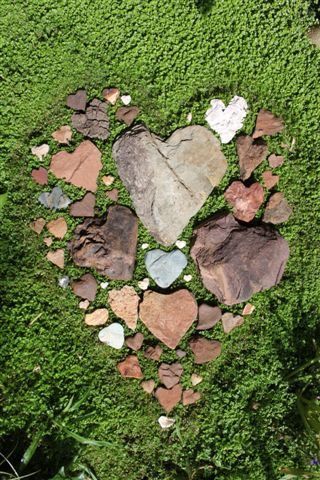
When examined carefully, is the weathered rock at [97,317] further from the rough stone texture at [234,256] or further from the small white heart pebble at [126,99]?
the small white heart pebble at [126,99]

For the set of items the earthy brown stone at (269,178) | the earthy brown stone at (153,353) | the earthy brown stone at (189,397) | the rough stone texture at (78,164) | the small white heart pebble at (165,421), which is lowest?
the small white heart pebble at (165,421)

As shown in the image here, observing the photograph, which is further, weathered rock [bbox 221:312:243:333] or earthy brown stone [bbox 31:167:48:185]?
weathered rock [bbox 221:312:243:333]

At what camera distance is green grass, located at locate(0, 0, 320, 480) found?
3.77 meters

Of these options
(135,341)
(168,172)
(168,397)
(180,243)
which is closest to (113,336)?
(135,341)

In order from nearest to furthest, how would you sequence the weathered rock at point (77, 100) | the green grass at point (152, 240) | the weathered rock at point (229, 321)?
the green grass at point (152, 240) → the weathered rock at point (77, 100) → the weathered rock at point (229, 321)

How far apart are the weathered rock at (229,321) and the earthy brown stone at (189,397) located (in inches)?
20.7

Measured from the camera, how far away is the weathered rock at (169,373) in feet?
12.8

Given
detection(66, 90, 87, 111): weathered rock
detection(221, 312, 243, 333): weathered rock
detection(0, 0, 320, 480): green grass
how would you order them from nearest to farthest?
1. detection(0, 0, 320, 480): green grass
2. detection(66, 90, 87, 111): weathered rock
3. detection(221, 312, 243, 333): weathered rock

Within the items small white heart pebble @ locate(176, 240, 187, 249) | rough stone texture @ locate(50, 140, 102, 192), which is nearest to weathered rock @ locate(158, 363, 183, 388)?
small white heart pebble @ locate(176, 240, 187, 249)

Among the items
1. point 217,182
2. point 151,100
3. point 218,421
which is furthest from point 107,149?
point 218,421

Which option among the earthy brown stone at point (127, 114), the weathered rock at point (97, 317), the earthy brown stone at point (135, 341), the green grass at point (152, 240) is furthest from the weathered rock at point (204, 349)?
the earthy brown stone at point (127, 114)

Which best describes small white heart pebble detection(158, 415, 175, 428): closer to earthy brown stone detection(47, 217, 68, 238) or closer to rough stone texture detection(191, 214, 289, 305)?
rough stone texture detection(191, 214, 289, 305)

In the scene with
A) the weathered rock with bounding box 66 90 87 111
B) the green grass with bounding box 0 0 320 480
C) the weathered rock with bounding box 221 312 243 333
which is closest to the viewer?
the green grass with bounding box 0 0 320 480

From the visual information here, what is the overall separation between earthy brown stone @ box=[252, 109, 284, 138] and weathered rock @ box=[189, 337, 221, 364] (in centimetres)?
161
